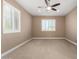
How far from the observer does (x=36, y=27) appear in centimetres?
1234

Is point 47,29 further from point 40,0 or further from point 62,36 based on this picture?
point 40,0

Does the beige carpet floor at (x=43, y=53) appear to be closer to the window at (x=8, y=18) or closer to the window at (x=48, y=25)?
the window at (x=8, y=18)

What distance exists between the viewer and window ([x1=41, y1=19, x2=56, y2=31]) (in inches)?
488

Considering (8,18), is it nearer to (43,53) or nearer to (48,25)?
(43,53)

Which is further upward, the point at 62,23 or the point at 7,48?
the point at 62,23

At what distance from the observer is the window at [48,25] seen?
1239 cm

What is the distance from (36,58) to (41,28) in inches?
350

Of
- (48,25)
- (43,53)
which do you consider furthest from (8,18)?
(48,25)

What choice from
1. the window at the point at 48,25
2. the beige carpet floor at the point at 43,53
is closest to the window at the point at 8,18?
the beige carpet floor at the point at 43,53

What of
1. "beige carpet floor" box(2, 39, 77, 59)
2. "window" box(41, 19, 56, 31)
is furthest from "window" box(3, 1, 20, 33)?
"window" box(41, 19, 56, 31)

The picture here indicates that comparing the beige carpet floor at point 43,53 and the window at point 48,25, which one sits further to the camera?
the window at point 48,25

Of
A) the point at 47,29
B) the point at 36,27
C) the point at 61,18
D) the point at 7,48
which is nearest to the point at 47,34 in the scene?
the point at 47,29

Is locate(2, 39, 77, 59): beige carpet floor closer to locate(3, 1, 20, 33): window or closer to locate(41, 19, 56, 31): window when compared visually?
locate(3, 1, 20, 33): window

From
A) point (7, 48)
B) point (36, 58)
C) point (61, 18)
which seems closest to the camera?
point (36, 58)
